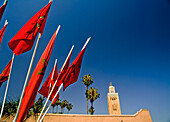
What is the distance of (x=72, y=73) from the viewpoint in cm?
678

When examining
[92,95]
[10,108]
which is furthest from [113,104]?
[10,108]

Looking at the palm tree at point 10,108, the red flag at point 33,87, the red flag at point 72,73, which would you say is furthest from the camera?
the palm tree at point 10,108

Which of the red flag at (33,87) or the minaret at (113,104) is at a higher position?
the minaret at (113,104)

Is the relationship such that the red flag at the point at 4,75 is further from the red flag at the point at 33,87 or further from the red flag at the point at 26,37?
the red flag at the point at 33,87

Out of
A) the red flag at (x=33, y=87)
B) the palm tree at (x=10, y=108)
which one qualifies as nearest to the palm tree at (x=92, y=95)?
the palm tree at (x=10, y=108)

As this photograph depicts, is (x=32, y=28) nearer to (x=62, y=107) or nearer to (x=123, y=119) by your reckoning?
(x=123, y=119)

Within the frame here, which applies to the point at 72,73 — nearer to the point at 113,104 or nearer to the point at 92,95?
the point at 92,95

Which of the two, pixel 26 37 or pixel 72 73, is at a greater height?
pixel 26 37

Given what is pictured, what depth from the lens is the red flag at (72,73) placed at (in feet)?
21.7

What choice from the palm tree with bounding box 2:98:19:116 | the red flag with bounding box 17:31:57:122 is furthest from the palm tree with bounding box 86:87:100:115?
the red flag with bounding box 17:31:57:122

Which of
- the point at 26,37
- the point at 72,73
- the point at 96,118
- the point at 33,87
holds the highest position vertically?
the point at 26,37

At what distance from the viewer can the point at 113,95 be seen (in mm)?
31203

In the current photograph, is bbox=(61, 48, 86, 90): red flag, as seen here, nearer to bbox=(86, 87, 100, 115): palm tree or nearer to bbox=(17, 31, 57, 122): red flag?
bbox=(17, 31, 57, 122): red flag

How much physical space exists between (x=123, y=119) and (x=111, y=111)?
8197 millimetres
